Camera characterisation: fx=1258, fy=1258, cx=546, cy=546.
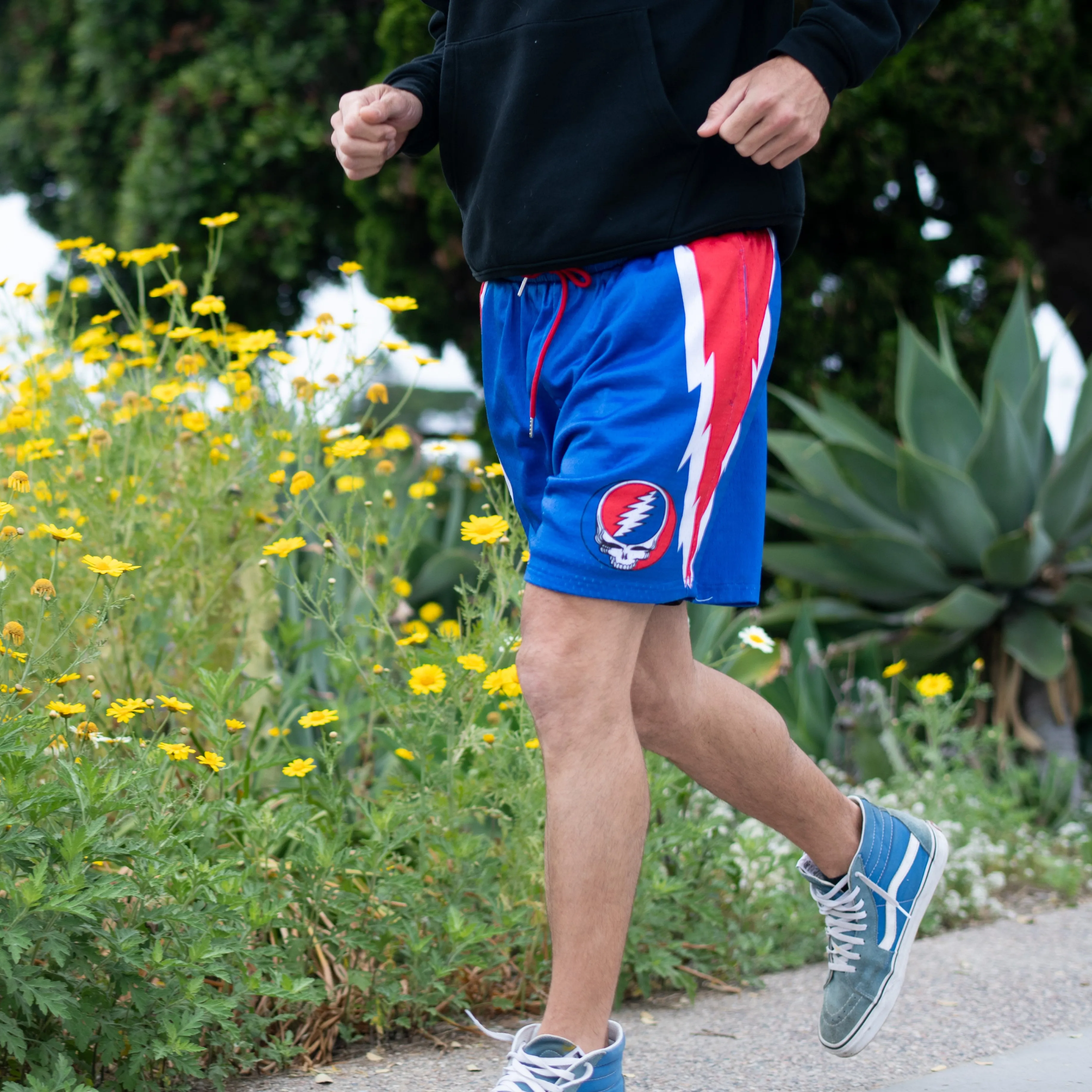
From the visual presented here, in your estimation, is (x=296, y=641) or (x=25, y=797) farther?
(x=296, y=641)

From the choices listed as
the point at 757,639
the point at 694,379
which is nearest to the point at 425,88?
the point at 694,379

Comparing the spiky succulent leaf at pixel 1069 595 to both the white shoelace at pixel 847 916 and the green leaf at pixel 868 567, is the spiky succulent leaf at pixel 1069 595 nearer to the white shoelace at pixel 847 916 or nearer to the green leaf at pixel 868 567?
the green leaf at pixel 868 567

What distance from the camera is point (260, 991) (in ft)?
6.13

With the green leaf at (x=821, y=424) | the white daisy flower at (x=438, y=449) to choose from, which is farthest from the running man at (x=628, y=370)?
the green leaf at (x=821, y=424)

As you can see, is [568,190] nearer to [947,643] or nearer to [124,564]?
[124,564]

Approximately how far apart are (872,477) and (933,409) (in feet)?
1.25

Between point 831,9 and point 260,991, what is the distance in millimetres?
1636

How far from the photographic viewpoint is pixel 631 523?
1670 millimetres

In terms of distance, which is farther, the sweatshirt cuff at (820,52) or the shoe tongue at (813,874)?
the shoe tongue at (813,874)

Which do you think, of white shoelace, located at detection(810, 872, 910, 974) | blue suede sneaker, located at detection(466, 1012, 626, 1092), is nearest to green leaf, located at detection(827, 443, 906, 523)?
white shoelace, located at detection(810, 872, 910, 974)

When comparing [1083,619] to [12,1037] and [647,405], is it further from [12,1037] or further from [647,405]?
[12,1037]

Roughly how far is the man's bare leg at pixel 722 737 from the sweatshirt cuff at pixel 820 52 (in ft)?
2.61

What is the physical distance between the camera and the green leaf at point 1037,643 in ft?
13.9

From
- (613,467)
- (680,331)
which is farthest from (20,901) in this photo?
(680,331)
